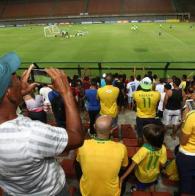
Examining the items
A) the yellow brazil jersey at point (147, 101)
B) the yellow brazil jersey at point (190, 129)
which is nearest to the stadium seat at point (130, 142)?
the yellow brazil jersey at point (147, 101)

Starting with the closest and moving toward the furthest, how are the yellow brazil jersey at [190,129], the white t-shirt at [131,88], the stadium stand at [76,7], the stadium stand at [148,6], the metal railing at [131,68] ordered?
the yellow brazil jersey at [190,129], the white t-shirt at [131,88], the metal railing at [131,68], the stadium stand at [148,6], the stadium stand at [76,7]

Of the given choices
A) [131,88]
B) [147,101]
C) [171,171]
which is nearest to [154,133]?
[171,171]

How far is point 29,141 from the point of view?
253 centimetres

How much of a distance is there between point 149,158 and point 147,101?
280cm

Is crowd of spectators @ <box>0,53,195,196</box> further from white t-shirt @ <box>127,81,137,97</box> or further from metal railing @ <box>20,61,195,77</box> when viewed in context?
metal railing @ <box>20,61,195,77</box>

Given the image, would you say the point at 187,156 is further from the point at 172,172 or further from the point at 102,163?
the point at 102,163

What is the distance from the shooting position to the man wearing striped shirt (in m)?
2.55

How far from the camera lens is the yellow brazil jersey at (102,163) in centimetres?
470

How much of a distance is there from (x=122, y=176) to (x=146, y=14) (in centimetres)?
6262

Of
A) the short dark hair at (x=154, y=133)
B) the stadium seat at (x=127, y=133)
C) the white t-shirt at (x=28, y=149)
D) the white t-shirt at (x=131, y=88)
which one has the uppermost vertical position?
the white t-shirt at (x=28, y=149)

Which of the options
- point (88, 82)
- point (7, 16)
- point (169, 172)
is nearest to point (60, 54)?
point (88, 82)

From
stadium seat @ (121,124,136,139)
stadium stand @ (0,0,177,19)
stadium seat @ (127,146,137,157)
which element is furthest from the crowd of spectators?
stadium stand @ (0,0,177,19)

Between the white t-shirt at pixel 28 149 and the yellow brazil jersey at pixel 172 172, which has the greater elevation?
the white t-shirt at pixel 28 149

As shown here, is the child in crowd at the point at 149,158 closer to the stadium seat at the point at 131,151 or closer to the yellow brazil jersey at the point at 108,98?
the stadium seat at the point at 131,151
